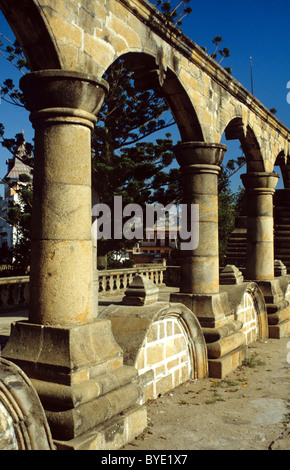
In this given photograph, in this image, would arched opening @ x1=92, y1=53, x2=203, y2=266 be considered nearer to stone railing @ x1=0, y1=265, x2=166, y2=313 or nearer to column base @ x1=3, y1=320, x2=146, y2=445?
stone railing @ x1=0, y1=265, x2=166, y2=313

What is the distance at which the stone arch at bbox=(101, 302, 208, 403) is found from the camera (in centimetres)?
428

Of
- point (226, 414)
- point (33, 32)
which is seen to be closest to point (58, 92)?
point (33, 32)

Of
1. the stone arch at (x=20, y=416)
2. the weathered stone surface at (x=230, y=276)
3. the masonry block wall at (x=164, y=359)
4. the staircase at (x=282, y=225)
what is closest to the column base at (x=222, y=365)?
the masonry block wall at (x=164, y=359)

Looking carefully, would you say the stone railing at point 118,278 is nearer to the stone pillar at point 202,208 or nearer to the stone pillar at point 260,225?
the stone pillar at point 260,225

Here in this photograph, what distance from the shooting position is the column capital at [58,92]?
11.1ft

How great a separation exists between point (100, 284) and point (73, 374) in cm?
903

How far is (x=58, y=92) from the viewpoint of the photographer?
3.41 m

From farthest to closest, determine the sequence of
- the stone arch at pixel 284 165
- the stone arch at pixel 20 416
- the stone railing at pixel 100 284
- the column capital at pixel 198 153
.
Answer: the stone arch at pixel 284 165, the stone railing at pixel 100 284, the column capital at pixel 198 153, the stone arch at pixel 20 416

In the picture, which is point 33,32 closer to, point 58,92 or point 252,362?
point 58,92

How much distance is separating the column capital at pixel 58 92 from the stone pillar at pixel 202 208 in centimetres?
250

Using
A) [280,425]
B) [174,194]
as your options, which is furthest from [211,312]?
[174,194]

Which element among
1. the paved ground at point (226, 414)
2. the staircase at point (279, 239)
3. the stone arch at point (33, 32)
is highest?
the stone arch at point (33, 32)

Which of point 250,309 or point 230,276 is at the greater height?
point 230,276

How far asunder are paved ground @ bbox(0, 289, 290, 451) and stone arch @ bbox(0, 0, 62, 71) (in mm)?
2667
